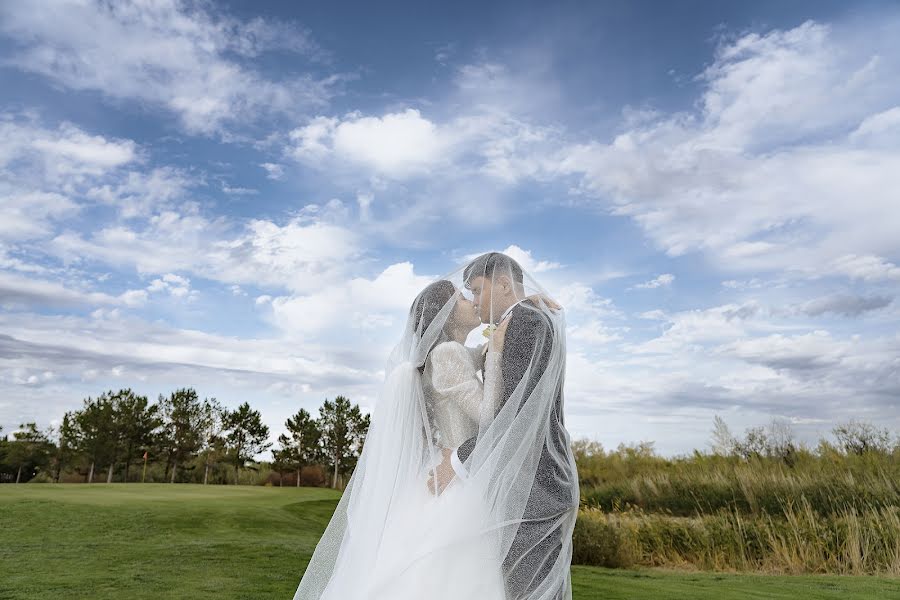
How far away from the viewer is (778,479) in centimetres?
1280

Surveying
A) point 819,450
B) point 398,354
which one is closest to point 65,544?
point 398,354

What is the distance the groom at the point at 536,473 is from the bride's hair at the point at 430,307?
24 cm

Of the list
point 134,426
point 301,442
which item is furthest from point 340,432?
point 134,426

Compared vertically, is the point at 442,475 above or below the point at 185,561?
above

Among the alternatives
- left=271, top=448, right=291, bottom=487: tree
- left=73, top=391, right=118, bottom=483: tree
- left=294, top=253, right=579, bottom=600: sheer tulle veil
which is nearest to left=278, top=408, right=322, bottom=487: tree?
left=271, top=448, right=291, bottom=487: tree

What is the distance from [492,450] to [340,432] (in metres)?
23.1

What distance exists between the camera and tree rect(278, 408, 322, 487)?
2567 cm

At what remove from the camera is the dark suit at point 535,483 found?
9.91 ft

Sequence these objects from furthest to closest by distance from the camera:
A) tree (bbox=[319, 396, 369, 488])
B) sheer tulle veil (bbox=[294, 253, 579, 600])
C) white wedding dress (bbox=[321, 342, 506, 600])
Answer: tree (bbox=[319, 396, 369, 488]) → sheer tulle veil (bbox=[294, 253, 579, 600]) → white wedding dress (bbox=[321, 342, 506, 600])

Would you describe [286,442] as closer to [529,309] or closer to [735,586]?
[735,586]

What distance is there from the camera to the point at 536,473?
10.2ft

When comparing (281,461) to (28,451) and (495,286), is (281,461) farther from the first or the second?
(495,286)

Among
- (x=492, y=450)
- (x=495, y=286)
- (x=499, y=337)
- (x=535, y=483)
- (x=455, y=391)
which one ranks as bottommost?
(x=535, y=483)

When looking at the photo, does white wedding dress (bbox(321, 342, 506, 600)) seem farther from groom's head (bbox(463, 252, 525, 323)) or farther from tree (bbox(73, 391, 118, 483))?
tree (bbox(73, 391, 118, 483))
